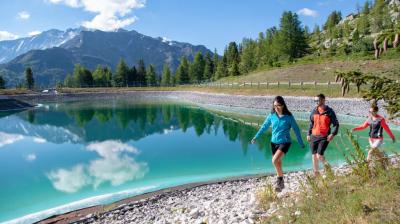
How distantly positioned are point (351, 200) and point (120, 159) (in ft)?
60.6

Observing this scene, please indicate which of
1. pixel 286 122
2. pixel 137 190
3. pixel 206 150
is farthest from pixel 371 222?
pixel 206 150

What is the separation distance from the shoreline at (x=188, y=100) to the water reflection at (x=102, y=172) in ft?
14.0

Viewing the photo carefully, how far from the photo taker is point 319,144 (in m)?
8.95

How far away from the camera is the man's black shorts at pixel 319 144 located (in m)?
8.80

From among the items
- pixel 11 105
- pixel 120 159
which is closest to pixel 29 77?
pixel 11 105

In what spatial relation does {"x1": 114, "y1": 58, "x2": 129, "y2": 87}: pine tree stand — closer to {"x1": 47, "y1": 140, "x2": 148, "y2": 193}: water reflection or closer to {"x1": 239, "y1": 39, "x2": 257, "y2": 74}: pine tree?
{"x1": 239, "y1": 39, "x2": 257, "y2": 74}: pine tree

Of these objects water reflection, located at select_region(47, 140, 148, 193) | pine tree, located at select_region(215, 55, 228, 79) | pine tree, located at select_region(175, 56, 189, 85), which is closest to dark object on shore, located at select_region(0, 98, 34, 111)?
pine tree, located at select_region(175, 56, 189, 85)

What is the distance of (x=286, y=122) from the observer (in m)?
8.22

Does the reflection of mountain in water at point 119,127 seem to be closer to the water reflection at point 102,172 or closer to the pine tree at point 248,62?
the water reflection at point 102,172

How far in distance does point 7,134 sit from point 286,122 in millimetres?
37361

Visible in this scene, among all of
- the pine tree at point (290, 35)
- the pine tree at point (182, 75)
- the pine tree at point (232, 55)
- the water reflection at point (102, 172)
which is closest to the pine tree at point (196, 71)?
the pine tree at point (182, 75)

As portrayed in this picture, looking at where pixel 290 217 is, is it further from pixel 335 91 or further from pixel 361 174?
pixel 335 91

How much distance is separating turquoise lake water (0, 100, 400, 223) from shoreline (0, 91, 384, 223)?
161 centimetres

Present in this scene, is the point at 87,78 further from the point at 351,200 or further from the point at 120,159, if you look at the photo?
the point at 351,200
